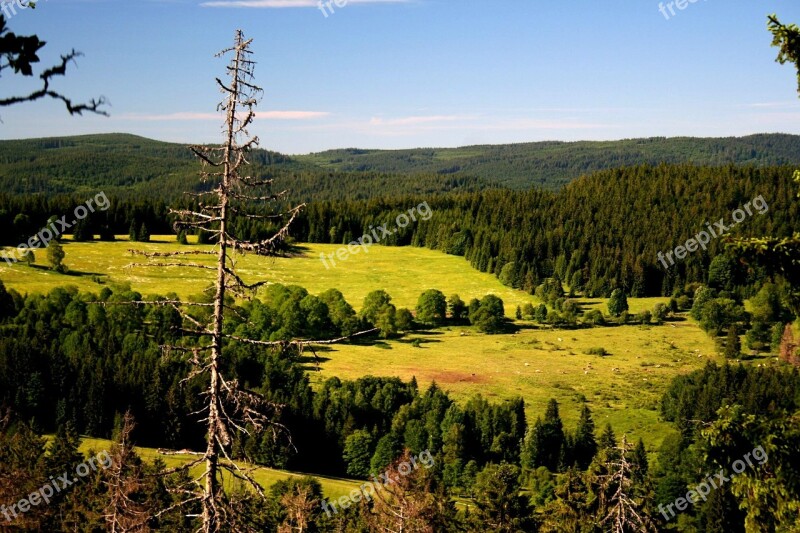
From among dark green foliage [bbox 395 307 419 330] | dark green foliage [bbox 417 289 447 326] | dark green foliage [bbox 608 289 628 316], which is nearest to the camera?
dark green foliage [bbox 395 307 419 330]

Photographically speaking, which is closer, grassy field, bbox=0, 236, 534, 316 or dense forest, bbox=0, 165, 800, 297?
grassy field, bbox=0, 236, 534, 316

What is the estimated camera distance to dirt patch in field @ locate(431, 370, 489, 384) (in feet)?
315

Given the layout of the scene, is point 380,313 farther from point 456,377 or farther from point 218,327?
point 218,327

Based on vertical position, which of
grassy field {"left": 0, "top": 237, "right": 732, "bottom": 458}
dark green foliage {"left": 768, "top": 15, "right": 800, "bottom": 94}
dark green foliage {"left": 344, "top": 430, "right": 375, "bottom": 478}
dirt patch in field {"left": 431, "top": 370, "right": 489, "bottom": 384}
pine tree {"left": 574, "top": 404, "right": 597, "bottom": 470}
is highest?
dark green foliage {"left": 768, "top": 15, "right": 800, "bottom": 94}

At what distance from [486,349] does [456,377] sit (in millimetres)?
16359

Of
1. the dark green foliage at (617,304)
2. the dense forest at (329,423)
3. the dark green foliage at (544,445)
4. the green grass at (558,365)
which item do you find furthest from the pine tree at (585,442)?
the dark green foliage at (617,304)

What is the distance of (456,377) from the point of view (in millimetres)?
97750

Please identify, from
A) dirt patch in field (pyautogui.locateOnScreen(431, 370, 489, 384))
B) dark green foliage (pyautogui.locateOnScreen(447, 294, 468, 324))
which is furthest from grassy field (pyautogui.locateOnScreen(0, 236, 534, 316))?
dirt patch in field (pyautogui.locateOnScreen(431, 370, 489, 384))

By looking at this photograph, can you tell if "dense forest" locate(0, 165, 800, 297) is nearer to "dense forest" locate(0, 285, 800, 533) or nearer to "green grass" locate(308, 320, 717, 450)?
"green grass" locate(308, 320, 717, 450)

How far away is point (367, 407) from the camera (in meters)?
79.7

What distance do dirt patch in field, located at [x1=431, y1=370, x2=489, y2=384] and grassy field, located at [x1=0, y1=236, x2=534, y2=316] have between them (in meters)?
38.8

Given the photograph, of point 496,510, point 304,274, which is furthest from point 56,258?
point 496,510

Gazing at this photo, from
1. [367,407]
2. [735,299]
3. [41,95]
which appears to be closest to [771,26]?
[41,95]

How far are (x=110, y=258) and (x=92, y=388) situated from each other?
82.3 m
